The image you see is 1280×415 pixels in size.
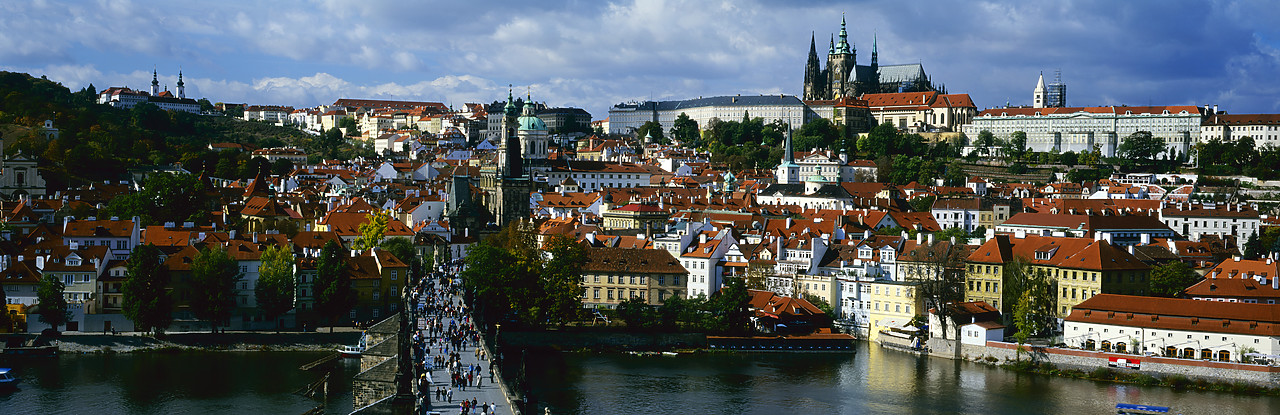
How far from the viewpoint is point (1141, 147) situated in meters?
104

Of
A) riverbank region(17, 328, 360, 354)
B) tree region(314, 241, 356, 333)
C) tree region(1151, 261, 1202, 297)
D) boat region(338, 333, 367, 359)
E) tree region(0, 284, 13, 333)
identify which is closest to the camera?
boat region(338, 333, 367, 359)

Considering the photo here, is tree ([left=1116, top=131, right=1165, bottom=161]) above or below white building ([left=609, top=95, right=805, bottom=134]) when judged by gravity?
below

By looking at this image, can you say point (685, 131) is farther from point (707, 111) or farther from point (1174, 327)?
point (1174, 327)

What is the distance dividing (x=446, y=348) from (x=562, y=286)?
36.2 feet

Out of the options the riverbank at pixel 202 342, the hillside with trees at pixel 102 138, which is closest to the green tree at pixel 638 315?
the riverbank at pixel 202 342

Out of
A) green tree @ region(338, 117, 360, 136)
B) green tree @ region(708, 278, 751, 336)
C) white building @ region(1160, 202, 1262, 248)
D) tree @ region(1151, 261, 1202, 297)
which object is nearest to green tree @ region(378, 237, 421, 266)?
green tree @ region(708, 278, 751, 336)

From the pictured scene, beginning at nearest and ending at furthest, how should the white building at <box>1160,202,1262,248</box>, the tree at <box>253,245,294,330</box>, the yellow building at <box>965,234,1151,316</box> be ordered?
the tree at <box>253,245,294,330</box>, the yellow building at <box>965,234,1151,316</box>, the white building at <box>1160,202,1262,248</box>

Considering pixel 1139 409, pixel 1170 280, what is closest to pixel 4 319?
pixel 1139 409

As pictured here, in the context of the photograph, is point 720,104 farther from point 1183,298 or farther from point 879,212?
point 1183,298

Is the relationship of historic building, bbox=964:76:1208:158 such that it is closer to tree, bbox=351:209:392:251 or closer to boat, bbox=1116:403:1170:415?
tree, bbox=351:209:392:251

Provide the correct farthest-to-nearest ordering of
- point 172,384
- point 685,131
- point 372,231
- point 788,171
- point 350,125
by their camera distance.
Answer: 1. point 350,125
2. point 685,131
3. point 788,171
4. point 372,231
5. point 172,384

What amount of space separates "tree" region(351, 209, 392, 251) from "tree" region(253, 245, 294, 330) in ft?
30.1

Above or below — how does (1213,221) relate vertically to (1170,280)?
above

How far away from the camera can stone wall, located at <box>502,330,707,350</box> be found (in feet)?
138
